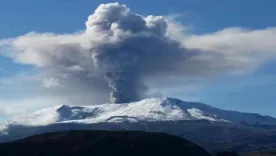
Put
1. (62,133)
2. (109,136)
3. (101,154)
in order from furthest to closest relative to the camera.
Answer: (62,133) < (109,136) < (101,154)

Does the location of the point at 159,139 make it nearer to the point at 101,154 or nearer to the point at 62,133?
the point at 101,154

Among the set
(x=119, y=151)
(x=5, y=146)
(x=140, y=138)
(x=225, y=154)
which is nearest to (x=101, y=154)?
(x=119, y=151)

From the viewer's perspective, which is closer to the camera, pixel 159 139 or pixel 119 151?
pixel 119 151

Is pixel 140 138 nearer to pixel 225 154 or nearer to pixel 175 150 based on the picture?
pixel 175 150

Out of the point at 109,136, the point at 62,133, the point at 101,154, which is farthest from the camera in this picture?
the point at 62,133

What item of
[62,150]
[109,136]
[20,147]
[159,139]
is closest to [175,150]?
[159,139]

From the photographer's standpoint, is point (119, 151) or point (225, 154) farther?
point (225, 154)
